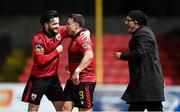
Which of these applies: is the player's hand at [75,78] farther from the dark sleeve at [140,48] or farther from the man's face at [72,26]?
the dark sleeve at [140,48]

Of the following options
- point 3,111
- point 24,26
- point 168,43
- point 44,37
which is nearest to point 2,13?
point 24,26

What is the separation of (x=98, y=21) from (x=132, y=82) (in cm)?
911

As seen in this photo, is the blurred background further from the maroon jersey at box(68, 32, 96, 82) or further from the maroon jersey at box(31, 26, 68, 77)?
the maroon jersey at box(68, 32, 96, 82)

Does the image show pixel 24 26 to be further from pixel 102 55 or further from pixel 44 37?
pixel 44 37

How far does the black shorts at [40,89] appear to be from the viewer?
380 inches

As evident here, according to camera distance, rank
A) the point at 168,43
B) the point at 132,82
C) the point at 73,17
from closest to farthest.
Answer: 1. the point at 132,82
2. the point at 73,17
3. the point at 168,43

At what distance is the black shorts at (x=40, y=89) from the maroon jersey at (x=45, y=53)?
8cm

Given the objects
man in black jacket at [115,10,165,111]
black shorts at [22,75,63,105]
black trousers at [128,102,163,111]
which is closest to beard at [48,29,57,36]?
black shorts at [22,75,63,105]

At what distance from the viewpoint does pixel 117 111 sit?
12609mm

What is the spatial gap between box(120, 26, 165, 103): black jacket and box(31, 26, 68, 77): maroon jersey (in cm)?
133

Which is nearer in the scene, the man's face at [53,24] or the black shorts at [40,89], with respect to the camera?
the man's face at [53,24]

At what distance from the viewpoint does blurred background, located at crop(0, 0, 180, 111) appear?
17.9 metres

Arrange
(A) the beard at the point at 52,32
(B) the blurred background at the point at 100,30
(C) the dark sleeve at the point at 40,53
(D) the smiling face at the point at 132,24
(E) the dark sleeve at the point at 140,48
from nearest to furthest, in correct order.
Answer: (E) the dark sleeve at the point at 140,48 → (D) the smiling face at the point at 132,24 → (C) the dark sleeve at the point at 40,53 → (A) the beard at the point at 52,32 → (B) the blurred background at the point at 100,30

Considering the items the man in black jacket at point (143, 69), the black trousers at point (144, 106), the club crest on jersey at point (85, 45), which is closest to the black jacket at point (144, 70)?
the man in black jacket at point (143, 69)
